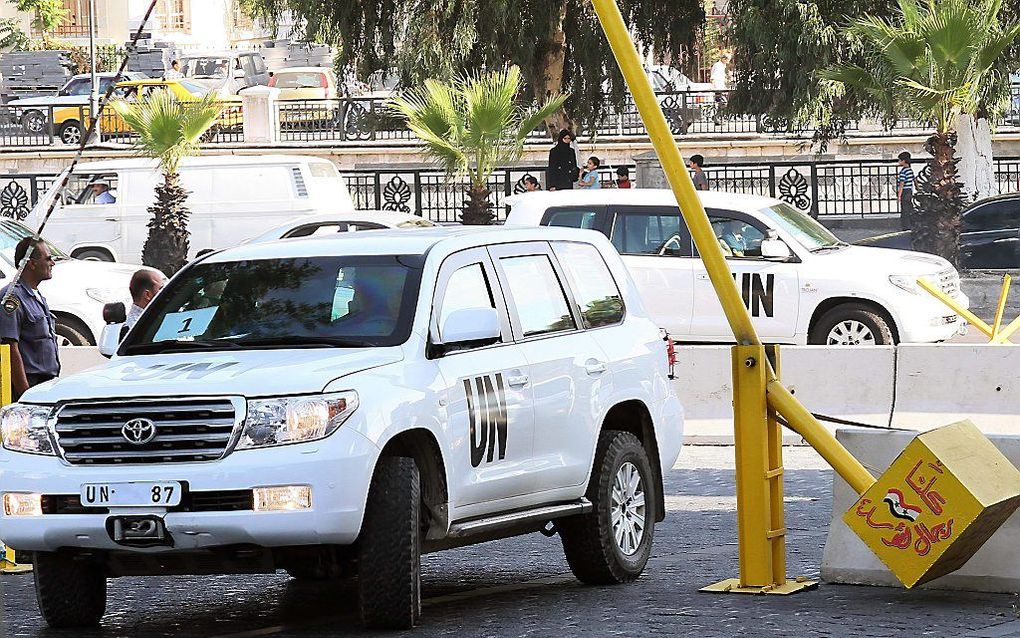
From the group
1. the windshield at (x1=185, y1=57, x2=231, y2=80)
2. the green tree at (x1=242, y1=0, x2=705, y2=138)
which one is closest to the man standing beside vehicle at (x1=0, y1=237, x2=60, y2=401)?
the green tree at (x1=242, y1=0, x2=705, y2=138)

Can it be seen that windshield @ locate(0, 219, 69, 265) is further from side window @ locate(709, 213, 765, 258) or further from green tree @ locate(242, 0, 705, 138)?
green tree @ locate(242, 0, 705, 138)

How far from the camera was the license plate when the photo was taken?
7.18m

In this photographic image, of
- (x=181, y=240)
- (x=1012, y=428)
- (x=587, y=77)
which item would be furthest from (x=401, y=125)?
(x=1012, y=428)

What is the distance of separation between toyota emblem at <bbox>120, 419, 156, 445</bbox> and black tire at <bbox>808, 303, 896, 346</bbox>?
469 inches

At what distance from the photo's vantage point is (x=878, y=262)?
18516mm

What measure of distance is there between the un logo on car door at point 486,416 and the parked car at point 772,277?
992cm

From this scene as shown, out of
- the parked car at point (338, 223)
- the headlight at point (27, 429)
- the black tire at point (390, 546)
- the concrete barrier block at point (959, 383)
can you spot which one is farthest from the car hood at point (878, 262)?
the headlight at point (27, 429)

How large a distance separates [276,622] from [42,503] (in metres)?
1.31

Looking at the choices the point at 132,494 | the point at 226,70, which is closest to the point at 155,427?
the point at 132,494

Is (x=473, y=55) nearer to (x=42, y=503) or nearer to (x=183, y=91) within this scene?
(x=183, y=91)

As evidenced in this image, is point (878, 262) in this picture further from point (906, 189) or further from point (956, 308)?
point (906, 189)

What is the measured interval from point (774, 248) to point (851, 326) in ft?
3.57

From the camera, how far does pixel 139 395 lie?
736 centimetres

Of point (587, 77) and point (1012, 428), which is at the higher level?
point (587, 77)
